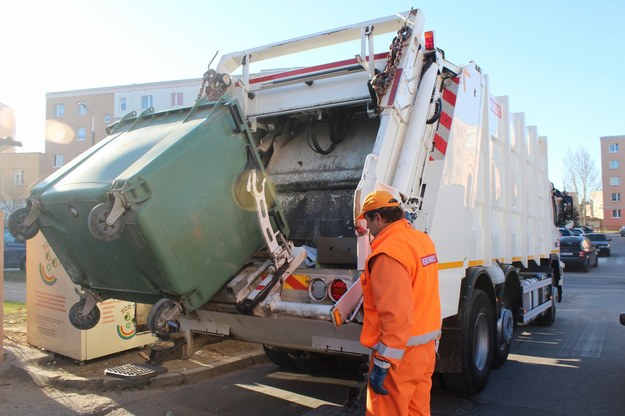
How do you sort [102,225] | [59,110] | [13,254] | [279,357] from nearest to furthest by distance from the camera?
1. [102,225]
2. [279,357]
3. [13,254]
4. [59,110]

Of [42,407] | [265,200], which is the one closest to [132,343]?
[42,407]

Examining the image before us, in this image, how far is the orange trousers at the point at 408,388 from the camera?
8.21 ft

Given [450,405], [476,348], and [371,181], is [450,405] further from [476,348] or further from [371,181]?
[371,181]

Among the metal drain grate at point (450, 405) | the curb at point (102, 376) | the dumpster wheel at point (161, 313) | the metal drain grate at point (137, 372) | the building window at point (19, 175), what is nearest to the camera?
the dumpster wheel at point (161, 313)

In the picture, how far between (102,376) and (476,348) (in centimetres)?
341

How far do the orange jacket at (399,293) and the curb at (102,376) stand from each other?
271 centimetres

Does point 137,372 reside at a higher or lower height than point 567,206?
lower

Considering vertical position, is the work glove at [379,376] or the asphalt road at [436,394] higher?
the work glove at [379,376]

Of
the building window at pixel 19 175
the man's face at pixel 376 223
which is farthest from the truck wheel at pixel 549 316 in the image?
the building window at pixel 19 175

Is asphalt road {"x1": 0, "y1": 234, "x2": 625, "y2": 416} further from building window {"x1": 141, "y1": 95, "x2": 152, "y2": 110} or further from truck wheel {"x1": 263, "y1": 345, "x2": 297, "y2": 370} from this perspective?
building window {"x1": 141, "y1": 95, "x2": 152, "y2": 110}

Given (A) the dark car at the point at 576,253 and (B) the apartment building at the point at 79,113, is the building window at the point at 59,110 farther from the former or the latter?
(A) the dark car at the point at 576,253

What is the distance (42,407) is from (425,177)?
360cm

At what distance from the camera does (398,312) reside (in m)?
2.46

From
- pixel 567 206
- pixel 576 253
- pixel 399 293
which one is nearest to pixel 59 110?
pixel 576 253
